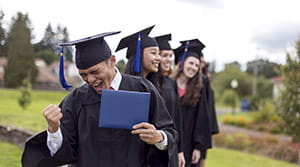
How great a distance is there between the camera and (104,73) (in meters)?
2.13

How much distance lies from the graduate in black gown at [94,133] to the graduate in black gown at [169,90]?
1.26 m

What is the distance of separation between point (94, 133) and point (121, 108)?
0.32 metres

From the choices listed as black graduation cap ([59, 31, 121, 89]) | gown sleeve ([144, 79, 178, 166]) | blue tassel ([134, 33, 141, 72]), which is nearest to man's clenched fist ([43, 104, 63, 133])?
black graduation cap ([59, 31, 121, 89])

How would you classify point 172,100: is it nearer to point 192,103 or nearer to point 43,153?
point 192,103

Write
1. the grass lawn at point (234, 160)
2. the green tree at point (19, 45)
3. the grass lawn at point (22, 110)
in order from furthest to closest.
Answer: the grass lawn at point (234, 160)
the grass lawn at point (22, 110)
the green tree at point (19, 45)

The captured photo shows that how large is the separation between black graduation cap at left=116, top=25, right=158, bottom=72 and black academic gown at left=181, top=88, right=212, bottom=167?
1307mm

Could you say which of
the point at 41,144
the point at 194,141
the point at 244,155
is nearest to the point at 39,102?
the point at 244,155

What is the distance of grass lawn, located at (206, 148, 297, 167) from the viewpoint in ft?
32.1

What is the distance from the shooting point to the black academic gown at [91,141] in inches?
82.4

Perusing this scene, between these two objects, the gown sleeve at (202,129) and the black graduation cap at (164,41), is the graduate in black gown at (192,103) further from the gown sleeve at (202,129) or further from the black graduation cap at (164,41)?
the black graduation cap at (164,41)

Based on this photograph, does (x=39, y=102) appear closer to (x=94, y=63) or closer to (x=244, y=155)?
(x=244, y=155)

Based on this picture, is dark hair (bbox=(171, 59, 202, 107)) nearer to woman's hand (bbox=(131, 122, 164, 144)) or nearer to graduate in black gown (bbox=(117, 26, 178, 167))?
graduate in black gown (bbox=(117, 26, 178, 167))

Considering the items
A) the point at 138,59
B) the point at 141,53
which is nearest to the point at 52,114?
the point at 138,59

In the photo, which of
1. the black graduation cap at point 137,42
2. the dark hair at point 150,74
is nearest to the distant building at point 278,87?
the dark hair at point 150,74
